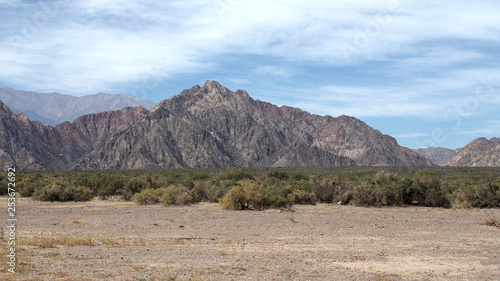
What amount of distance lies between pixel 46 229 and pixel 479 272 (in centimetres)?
1466

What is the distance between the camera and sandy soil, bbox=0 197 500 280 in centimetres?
1088

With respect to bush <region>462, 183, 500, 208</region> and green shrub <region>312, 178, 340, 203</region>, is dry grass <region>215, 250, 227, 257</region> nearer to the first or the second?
green shrub <region>312, 178, 340, 203</region>

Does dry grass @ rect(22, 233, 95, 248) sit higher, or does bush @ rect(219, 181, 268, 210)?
bush @ rect(219, 181, 268, 210)

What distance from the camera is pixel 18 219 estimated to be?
68.9ft

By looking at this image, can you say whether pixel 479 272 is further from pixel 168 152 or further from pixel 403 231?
pixel 168 152

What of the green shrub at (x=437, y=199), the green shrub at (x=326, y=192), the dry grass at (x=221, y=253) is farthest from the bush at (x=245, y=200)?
the dry grass at (x=221, y=253)

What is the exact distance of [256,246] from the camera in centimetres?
1468

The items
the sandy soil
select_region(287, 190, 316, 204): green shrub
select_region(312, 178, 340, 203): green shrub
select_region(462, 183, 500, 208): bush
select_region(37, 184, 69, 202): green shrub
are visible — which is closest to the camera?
the sandy soil

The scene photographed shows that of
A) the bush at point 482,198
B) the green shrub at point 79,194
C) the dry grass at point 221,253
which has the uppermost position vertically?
the bush at point 482,198

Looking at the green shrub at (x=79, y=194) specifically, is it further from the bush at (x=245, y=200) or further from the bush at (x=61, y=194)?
the bush at (x=245, y=200)

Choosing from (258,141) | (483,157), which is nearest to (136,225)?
(258,141)

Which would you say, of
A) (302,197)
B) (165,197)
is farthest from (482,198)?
(165,197)

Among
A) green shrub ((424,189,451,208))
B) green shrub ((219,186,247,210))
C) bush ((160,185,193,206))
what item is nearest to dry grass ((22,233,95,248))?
green shrub ((219,186,247,210))

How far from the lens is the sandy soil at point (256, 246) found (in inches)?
428
